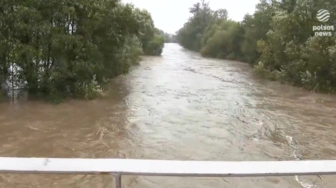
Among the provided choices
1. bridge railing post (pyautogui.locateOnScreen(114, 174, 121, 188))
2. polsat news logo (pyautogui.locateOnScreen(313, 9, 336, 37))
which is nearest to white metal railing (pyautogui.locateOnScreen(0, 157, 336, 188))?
bridge railing post (pyautogui.locateOnScreen(114, 174, 121, 188))

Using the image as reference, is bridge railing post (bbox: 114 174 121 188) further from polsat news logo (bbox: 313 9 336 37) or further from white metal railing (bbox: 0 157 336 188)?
polsat news logo (bbox: 313 9 336 37)

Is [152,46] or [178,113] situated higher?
[152,46]

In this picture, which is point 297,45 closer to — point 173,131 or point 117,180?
point 173,131

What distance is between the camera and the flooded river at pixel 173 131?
16.4 ft

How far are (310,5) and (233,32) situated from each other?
1854 centimetres

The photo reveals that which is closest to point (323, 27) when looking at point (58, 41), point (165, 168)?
point (58, 41)

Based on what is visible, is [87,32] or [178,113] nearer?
[178,113]

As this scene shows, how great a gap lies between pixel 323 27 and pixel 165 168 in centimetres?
1551

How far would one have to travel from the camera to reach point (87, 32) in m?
11.3

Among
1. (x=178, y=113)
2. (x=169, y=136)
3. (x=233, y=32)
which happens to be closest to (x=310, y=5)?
(x=178, y=113)

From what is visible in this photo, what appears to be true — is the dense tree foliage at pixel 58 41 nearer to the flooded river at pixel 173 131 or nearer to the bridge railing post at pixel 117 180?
the flooded river at pixel 173 131

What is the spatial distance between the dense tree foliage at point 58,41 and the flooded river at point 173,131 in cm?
83

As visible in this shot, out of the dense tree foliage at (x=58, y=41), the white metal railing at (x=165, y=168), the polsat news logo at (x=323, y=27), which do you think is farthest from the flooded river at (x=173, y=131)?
the polsat news logo at (x=323, y=27)

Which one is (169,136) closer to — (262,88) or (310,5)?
(262,88)
